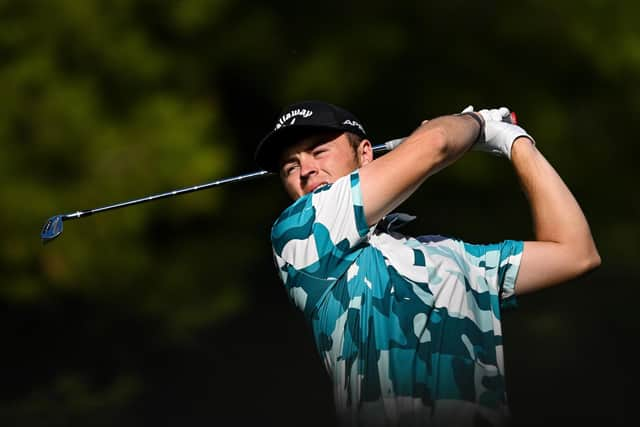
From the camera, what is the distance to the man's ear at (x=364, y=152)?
6.28ft

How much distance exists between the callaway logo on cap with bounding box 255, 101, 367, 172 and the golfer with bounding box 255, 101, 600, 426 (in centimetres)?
12

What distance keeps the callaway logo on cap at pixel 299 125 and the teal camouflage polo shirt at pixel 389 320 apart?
0.16 metres

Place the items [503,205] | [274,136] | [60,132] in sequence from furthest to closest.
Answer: [503,205]
[60,132]
[274,136]

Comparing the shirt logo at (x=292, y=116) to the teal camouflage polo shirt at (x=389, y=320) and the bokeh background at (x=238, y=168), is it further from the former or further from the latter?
the bokeh background at (x=238, y=168)

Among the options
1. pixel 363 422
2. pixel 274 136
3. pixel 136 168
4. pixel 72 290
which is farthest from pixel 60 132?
pixel 363 422

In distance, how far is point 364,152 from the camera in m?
1.92

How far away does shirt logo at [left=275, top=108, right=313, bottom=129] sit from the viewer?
1828mm

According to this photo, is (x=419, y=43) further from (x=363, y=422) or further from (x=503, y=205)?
(x=363, y=422)

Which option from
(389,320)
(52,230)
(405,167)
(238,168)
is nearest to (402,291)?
(389,320)

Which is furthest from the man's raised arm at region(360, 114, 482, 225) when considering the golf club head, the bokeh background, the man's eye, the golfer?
the bokeh background

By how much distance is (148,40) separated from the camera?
5359 mm

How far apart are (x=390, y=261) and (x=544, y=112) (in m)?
3.91

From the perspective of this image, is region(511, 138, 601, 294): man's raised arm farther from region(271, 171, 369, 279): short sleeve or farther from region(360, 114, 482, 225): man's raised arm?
region(271, 171, 369, 279): short sleeve

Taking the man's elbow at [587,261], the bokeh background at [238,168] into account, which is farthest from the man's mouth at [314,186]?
the bokeh background at [238,168]
